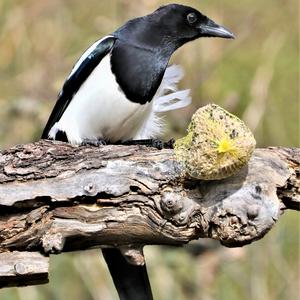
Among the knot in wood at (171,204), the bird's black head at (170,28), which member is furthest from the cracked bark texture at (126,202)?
the bird's black head at (170,28)

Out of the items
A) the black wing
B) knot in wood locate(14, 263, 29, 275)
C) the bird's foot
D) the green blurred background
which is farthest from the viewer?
the green blurred background

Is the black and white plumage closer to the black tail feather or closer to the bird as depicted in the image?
the bird

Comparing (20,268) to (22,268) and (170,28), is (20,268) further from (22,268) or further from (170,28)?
(170,28)

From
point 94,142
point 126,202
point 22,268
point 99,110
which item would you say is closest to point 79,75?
point 99,110

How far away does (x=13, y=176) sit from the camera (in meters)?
3.26

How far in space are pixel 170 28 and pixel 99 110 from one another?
403 mm

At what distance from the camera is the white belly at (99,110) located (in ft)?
13.3

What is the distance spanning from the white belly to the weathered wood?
960 millimetres

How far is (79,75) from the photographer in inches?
164

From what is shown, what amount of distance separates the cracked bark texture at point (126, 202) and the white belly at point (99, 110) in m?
0.75

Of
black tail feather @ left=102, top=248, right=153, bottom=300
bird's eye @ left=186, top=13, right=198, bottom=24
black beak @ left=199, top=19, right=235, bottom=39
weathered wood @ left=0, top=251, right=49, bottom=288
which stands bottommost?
black tail feather @ left=102, top=248, right=153, bottom=300

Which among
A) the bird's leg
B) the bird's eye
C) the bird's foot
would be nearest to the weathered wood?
the bird's leg

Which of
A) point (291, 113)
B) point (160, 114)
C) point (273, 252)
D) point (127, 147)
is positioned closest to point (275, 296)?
point (273, 252)

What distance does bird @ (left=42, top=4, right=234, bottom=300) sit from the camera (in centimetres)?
407
